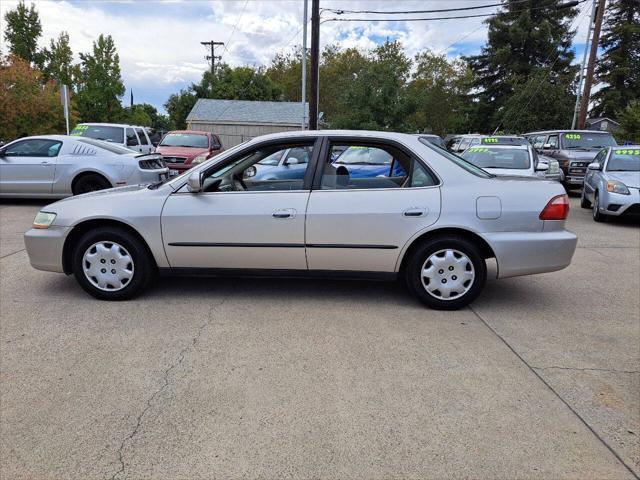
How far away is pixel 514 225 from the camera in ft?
14.5

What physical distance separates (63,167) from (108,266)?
6.74 meters

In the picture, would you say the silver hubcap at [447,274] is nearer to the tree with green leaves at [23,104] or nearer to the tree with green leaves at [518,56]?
the tree with green leaves at [23,104]

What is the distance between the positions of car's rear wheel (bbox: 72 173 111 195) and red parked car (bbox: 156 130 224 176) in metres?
3.90

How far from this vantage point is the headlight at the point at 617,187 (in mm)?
9320

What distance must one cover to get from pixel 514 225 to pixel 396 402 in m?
2.21

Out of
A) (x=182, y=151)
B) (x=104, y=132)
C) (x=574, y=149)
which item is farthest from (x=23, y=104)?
(x=574, y=149)

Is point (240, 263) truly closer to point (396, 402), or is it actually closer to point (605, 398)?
point (396, 402)

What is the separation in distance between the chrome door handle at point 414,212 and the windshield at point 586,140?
12.5m

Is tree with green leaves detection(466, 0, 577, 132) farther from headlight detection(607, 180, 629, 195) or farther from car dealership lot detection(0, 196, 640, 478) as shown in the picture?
car dealership lot detection(0, 196, 640, 478)

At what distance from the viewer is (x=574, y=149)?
14.7 m

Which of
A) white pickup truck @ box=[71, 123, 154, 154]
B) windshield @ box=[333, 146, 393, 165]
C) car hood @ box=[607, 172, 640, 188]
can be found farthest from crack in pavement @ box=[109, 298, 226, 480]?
white pickup truck @ box=[71, 123, 154, 154]

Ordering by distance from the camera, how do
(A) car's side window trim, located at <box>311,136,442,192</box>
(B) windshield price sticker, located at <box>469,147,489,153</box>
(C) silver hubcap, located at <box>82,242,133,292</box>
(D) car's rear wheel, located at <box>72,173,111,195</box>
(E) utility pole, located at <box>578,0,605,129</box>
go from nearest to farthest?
(A) car's side window trim, located at <box>311,136,442,192</box> → (C) silver hubcap, located at <box>82,242,133,292</box> → (D) car's rear wheel, located at <box>72,173,111,195</box> → (B) windshield price sticker, located at <box>469,147,489,153</box> → (E) utility pole, located at <box>578,0,605,129</box>

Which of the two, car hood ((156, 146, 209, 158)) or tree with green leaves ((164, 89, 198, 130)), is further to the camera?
tree with green leaves ((164, 89, 198, 130))

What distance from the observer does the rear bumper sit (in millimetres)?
4426
